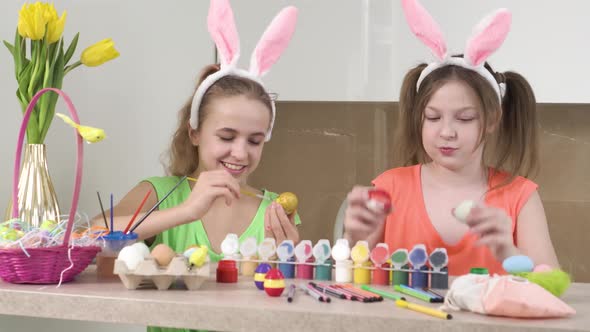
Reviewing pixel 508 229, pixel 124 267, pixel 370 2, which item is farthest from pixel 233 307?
pixel 370 2

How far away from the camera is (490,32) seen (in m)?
1.46

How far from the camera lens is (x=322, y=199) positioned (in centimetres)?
238

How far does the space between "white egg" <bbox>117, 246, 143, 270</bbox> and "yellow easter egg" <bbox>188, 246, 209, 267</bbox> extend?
72 millimetres

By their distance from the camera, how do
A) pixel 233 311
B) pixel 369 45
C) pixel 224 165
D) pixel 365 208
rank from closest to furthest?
pixel 233 311
pixel 365 208
pixel 224 165
pixel 369 45

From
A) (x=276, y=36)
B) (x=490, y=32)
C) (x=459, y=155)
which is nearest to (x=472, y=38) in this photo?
(x=490, y=32)

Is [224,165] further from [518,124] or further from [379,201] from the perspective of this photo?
[518,124]

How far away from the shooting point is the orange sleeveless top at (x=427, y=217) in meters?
1.57

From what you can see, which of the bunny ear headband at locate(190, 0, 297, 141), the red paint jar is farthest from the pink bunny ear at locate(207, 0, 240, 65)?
the red paint jar

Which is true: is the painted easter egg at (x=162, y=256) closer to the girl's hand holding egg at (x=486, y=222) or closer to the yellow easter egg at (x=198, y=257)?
the yellow easter egg at (x=198, y=257)

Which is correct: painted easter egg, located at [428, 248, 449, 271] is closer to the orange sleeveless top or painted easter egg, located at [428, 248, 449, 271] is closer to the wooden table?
the wooden table

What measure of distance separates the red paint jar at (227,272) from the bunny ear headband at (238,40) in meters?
0.55

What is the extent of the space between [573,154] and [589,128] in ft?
0.30

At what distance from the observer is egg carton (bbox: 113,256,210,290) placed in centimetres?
105

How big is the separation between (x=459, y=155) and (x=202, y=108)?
0.57 meters
